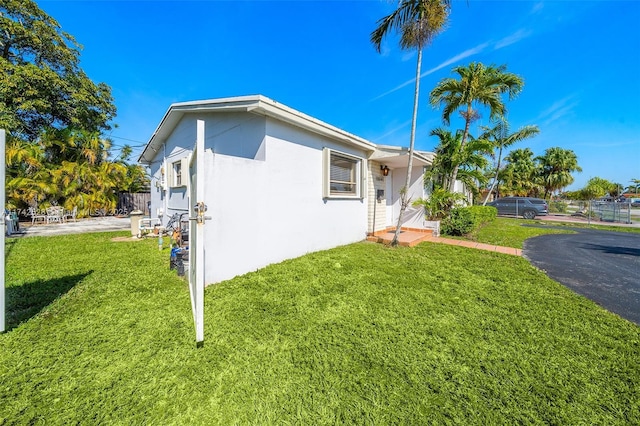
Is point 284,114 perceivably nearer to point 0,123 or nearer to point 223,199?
point 223,199

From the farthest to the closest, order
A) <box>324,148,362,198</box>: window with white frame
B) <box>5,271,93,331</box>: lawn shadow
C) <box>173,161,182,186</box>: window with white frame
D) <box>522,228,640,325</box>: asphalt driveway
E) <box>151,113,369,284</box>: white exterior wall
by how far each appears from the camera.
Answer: <box>173,161,182,186</box>: window with white frame → <box>324,148,362,198</box>: window with white frame → <box>151,113,369,284</box>: white exterior wall → <box>522,228,640,325</box>: asphalt driveway → <box>5,271,93,331</box>: lawn shadow

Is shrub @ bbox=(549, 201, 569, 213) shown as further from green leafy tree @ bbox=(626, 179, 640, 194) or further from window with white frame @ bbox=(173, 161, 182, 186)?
green leafy tree @ bbox=(626, 179, 640, 194)

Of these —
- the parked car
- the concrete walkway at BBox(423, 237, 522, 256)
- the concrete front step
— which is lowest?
the concrete walkway at BBox(423, 237, 522, 256)

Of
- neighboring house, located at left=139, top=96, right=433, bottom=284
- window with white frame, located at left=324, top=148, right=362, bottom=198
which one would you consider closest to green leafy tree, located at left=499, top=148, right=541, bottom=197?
neighboring house, located at left=139, top=96, right=433, bottom=284

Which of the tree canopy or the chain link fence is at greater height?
the tree canopy

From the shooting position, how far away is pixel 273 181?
16.6 ft

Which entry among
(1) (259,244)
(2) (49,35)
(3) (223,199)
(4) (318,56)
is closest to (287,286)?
(1) (259,244)

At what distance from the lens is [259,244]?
15.8 feet

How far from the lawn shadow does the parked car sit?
2291 cm

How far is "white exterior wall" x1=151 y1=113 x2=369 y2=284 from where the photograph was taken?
13.4 feet

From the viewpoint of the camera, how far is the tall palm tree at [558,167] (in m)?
24.1

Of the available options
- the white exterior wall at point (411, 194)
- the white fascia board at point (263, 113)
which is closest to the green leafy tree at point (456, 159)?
the white exterior wall at point (411, 194)

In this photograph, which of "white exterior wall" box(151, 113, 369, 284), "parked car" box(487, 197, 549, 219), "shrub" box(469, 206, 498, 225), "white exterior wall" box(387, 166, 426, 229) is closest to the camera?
"white exterior wall" box(151, 113, 369, 284)

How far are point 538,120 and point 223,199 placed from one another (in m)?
19.7
